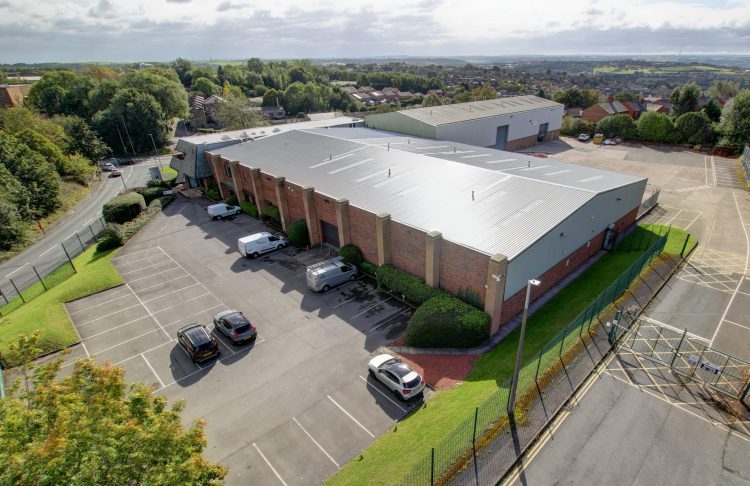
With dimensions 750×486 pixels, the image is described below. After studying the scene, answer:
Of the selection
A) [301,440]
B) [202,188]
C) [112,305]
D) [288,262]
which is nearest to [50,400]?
[301,440]

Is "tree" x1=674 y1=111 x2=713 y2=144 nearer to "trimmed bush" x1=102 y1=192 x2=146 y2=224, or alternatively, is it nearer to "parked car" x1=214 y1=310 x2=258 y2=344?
"parked car" x1=214 y1=310 x2=258 y2=344

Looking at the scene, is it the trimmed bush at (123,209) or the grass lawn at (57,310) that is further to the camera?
the trimmed bush at (123,209)

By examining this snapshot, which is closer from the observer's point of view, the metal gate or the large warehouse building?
the metal gate

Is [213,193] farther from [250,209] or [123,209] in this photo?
[123,209]

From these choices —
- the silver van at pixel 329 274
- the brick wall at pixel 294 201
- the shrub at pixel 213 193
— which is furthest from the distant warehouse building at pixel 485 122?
the silver van at pixel 329 274

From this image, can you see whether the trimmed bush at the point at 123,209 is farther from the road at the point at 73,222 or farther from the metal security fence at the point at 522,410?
the metal security fence at the point at 522,410

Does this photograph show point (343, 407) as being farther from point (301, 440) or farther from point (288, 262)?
point (288, 262)

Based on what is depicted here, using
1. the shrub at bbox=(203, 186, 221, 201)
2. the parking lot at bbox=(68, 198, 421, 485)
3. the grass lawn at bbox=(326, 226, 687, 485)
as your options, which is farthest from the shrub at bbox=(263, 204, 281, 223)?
the grass lawn at bbox=(326, 226, 687, 485)
